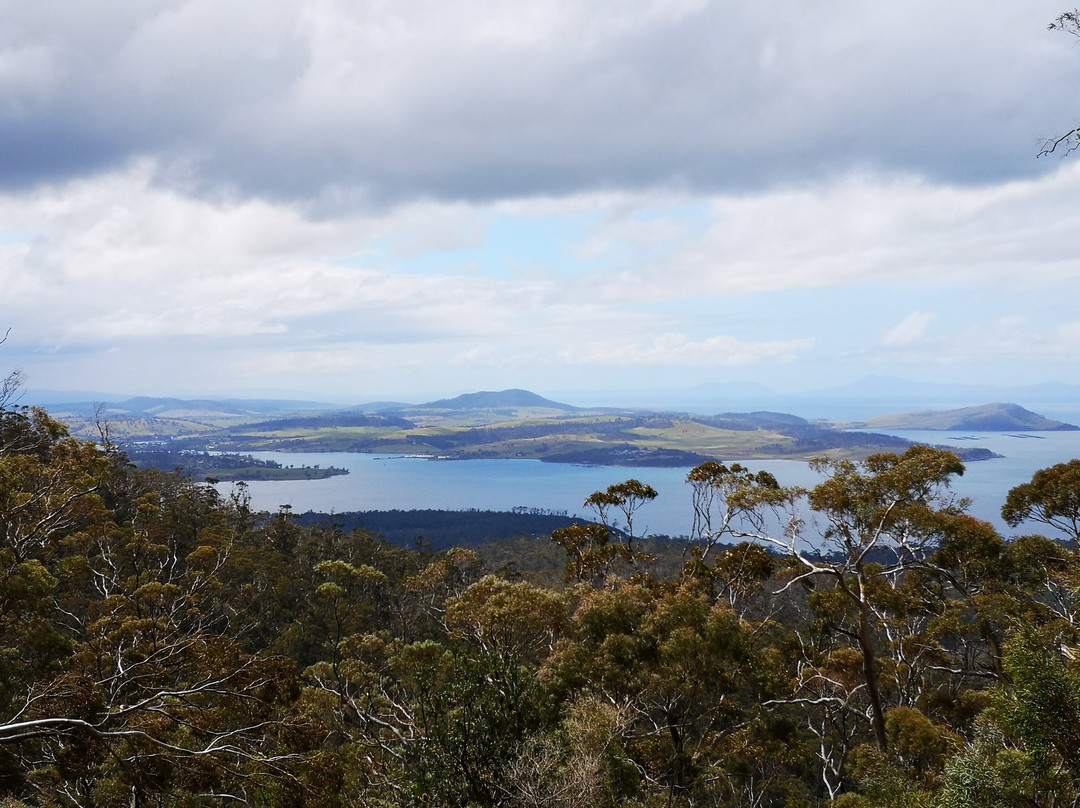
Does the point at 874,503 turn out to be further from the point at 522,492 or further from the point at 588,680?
the point at 522,492

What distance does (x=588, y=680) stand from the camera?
46.5ft

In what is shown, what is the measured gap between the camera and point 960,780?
347 inches

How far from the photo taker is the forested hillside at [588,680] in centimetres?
917

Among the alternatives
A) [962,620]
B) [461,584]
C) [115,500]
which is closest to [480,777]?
[962,620]

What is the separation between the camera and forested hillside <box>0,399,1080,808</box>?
9172 millimetres

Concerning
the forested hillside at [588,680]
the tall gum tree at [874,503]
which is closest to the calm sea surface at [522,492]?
the forested hillside at [588,680]

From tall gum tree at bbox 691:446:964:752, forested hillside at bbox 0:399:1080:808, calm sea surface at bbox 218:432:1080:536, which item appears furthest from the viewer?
calm sea surface at bbox 218:432:1080:536

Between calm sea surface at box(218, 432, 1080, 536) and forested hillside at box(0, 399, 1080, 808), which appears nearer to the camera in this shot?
forested hillside at box(0, 399, 1080, 808)

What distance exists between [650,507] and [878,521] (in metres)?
138

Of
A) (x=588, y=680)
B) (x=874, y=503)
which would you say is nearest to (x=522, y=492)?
(x=874, y=503)

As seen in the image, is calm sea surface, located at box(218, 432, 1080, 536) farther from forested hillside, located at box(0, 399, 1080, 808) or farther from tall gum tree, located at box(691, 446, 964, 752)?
tall gum tree, located at box(691, 446, 964, 752)

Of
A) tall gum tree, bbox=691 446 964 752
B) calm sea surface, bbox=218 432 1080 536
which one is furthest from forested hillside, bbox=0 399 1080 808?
calm sea surface, bbox=218 432 1080 536

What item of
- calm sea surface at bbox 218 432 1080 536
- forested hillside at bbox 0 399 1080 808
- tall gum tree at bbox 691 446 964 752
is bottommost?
calm sea surface at bbox 218 432 1080 536

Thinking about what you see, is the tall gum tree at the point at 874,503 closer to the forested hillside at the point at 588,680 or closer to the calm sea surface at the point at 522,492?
the forested hillside at the point at 588,680
